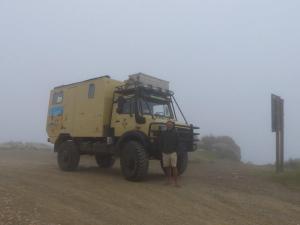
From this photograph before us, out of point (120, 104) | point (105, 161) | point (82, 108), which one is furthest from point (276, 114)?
point (105, 161)

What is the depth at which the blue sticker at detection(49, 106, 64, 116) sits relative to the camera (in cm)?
1691

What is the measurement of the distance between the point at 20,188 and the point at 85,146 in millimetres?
5032

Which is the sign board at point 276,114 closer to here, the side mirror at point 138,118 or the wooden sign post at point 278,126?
the wooden sign post at point 278,126

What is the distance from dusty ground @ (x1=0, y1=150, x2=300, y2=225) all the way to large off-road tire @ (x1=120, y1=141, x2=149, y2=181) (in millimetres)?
376

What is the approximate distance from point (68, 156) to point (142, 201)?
7.10 metres

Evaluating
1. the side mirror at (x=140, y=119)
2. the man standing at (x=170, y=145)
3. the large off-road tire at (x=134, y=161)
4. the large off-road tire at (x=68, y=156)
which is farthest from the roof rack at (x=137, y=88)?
the large off-road tire at (x=68, y=156)

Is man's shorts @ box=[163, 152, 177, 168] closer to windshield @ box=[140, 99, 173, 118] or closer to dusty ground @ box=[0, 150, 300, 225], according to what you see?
dusty ground @ box=[0, 150, 300, 225]

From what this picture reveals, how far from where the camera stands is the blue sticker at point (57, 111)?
16906mm

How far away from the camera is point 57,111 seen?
17.2 m

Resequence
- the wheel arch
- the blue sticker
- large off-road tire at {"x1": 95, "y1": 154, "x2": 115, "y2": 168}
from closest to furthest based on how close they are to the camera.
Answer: the wheel arch, the blue sticker, large off-road tire at {"x1": 95, "y1": 154, "x2": 115, "y2": 168}

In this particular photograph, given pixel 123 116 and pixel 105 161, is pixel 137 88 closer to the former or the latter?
pixel 123 116

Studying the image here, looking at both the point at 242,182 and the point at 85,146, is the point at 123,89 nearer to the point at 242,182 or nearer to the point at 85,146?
the point at 85,146

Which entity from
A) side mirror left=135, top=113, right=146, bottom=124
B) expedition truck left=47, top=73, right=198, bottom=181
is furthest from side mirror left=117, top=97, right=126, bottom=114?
side mirror left=135, top=113, right=146, bottom=124

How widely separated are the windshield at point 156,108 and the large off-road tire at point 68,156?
12.3 ft
